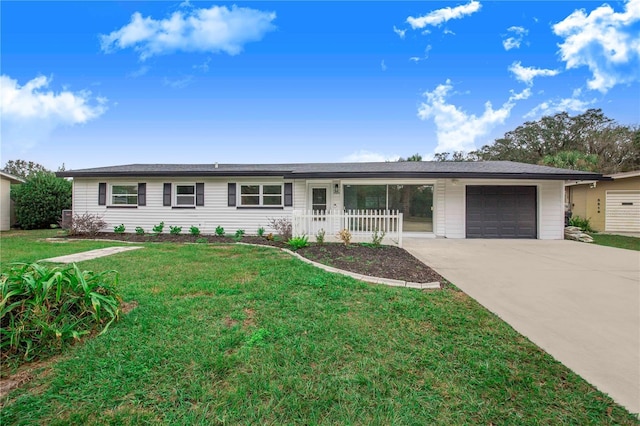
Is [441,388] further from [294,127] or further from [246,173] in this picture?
[294,127]

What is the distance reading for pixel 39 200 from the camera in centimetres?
1384

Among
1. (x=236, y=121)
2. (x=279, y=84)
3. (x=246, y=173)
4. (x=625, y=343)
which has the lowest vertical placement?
(x=625, y=343)

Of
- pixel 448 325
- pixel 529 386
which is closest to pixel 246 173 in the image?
pixel 448 325

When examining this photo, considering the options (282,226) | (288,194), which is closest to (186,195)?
(288,194)

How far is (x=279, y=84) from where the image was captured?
1366cm

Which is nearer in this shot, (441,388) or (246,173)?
(441,388)

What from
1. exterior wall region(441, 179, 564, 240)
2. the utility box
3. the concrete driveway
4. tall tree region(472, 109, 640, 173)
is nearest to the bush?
the utility box

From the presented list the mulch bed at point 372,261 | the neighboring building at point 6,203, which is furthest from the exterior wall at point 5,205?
the mulch bed at point 372,261

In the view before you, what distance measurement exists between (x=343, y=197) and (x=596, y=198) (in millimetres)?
14053

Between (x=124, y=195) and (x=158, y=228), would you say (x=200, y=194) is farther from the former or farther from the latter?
(x=124, y=195)

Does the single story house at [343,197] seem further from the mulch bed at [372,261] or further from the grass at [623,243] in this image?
the mulch bed at [372,261]

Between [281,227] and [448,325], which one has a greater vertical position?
[281,227]

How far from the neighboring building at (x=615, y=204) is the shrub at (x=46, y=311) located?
58.6 feet

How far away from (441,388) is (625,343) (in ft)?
7.53
